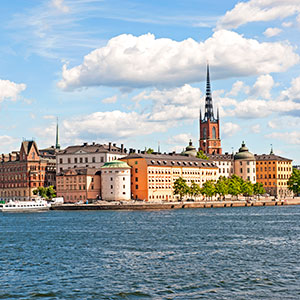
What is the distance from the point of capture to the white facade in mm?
145500

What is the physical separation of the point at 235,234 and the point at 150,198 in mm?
85654

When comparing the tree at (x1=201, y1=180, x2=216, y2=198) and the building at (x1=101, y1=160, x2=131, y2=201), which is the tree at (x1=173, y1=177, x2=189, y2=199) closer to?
the tree at (x1=201, y1=180, x2=216, y2=198)

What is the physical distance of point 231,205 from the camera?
150375 millimetres

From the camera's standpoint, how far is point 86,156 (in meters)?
168

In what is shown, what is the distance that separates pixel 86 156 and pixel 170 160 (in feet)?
76.8

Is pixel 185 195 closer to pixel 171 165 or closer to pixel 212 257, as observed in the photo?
A: pixel 171 165

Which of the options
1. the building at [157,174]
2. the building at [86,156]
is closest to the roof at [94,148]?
the building at [86,156]

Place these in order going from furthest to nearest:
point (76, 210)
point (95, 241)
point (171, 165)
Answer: point (171, 165)
point (76, 210)
point (95, 241)

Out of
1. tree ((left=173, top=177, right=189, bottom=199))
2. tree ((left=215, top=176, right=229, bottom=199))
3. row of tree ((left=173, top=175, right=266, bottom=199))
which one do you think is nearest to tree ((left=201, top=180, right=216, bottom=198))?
row of tree ((left=173, top=175, right=266, bottom=199))

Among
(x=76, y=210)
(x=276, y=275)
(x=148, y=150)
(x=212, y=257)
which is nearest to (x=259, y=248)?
(x=212, y=257)

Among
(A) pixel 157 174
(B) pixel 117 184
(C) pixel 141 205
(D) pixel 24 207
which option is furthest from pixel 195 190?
(D) pixel 24 207

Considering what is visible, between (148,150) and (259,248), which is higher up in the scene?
(148,150)

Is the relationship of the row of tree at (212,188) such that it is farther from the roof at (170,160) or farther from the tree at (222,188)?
the roof at (170,160)

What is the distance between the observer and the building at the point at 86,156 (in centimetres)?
16550
